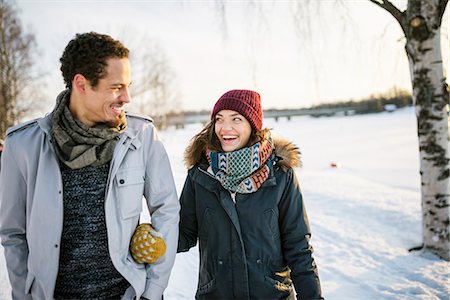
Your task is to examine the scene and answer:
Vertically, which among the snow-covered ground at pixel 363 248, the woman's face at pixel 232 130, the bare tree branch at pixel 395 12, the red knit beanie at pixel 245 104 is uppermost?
the bare tree branch at pixel 395 12

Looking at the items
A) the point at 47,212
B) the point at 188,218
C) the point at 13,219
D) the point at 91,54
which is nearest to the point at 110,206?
the point at 47,212

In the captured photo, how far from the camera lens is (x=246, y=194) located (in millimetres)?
2096

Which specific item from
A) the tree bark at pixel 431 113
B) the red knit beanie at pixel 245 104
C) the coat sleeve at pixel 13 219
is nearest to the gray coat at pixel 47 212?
the coat sleeve at pixel 13 219

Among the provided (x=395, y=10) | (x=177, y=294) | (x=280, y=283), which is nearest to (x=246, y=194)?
(x=280, y=283)

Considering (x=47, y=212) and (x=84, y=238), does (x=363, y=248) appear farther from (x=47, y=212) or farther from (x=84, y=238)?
(x=47, y=212)

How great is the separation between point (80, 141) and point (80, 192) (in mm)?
259

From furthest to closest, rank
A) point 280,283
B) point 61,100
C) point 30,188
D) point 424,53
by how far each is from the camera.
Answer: point 424,53 < point 280,283 < point 61,100 < point 30,188

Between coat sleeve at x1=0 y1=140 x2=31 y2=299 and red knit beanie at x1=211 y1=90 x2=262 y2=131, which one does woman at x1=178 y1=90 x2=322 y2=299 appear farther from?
coat sleeve at x1=0 y1=140 x2=31 y2=299

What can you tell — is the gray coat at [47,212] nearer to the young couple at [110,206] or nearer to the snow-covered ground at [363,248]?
the young couple at [110,206]

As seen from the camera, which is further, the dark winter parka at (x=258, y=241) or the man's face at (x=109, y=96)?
the dark winter parka at (x=258, y=241)

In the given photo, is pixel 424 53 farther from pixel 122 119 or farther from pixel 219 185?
pixel 122 119

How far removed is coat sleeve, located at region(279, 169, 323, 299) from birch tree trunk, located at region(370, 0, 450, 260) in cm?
290

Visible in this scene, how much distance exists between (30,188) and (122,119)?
558 millimetres

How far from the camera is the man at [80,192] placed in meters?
1.71
